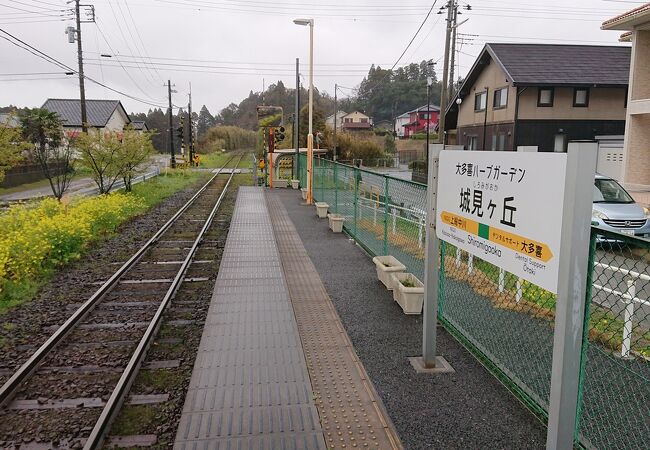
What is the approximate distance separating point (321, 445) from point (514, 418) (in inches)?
53.7

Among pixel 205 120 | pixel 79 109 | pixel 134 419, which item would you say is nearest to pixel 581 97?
pixel 134 419

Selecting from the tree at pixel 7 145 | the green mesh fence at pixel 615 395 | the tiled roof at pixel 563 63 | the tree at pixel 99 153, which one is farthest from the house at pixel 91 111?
the green mesh fence at pixel 615 395

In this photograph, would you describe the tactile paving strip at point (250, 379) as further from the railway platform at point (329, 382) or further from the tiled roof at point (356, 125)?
the tiled roof at point (356, 125)

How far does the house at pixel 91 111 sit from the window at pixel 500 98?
33735 millimetres

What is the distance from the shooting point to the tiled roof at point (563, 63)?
23.7 meters

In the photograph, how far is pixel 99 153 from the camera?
57.4 ft

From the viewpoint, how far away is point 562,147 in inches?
966

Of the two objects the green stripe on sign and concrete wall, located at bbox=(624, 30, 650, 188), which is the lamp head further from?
the green stripe on sign

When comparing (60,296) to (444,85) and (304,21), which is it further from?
(444,85)

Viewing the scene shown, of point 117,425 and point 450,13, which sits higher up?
point 450,13

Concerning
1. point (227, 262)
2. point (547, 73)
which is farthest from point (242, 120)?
point (227, 262)

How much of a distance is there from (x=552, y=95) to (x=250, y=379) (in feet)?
78.6

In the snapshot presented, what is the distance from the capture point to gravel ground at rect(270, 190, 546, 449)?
11.1 feet

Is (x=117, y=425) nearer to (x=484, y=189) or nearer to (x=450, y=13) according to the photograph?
(x=484, y=189)
